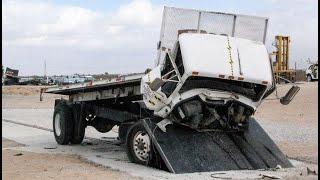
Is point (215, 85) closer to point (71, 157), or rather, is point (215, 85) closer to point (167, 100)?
point (167, 100)

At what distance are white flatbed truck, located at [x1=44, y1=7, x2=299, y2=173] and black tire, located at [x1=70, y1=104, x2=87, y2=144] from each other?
10.4 feet

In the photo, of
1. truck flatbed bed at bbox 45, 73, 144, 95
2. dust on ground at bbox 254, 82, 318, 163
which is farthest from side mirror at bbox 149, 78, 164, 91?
dust on ground at bbox 254, 82, 318, 163

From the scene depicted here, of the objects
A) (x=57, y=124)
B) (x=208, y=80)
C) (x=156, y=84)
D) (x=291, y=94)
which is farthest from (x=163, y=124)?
(x=57, y=124)

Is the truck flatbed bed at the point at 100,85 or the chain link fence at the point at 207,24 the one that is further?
the truck flatbed bed at the point at 100,85

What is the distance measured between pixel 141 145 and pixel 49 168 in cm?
166

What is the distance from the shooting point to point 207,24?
11.0 metres

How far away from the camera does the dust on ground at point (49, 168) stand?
9367 millimetres

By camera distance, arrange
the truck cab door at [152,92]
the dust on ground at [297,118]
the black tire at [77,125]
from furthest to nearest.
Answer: the black tire at [77,125], the dust on ground at [297,118], the truck cab door at [152,92]

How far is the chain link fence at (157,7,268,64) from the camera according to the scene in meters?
10.8

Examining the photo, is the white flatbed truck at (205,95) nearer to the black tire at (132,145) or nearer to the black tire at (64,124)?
the black tire at (132,145)

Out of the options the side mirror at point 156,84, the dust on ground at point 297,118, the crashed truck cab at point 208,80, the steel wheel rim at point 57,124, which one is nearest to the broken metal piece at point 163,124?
the crashed truck cab at point 208,80

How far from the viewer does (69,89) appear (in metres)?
14.4

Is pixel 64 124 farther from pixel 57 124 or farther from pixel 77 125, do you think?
pixel 57 124

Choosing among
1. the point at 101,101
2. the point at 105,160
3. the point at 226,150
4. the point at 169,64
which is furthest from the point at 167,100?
the point at 101,101
